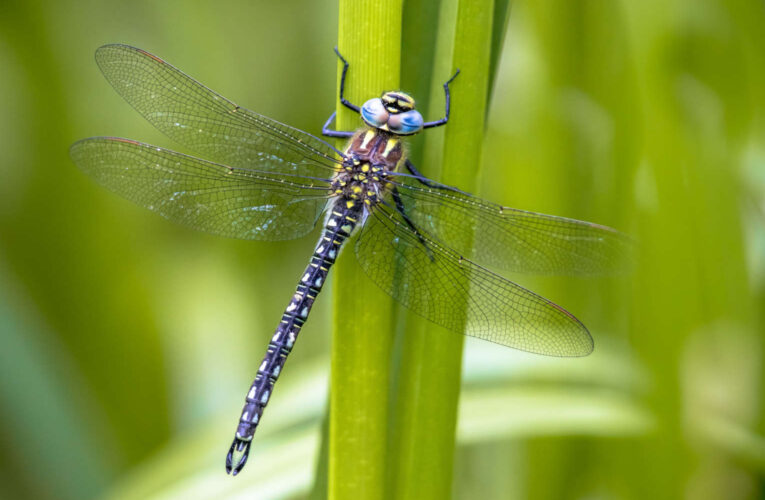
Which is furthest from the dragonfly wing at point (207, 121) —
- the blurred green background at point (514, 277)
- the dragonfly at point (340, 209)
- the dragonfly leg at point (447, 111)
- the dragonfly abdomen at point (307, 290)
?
the blurred green background at point (514, 277)

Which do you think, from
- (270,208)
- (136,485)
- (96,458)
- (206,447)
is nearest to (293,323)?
(270,208)

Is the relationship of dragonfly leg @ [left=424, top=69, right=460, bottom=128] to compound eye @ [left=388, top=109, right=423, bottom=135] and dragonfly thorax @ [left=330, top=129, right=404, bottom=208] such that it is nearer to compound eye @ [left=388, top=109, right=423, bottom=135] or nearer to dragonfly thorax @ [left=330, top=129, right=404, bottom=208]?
compound eye @ [left=388, top=109, right=423, bottom=135]

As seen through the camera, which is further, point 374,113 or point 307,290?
point 307,290

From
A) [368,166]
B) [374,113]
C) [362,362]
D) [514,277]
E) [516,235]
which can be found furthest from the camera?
[514,277]

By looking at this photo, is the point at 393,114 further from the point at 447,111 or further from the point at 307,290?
the point at 307,290

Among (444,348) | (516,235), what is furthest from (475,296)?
(444,348)

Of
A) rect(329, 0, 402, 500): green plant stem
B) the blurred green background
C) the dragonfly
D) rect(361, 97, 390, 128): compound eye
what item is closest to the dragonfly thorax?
the dragonfly

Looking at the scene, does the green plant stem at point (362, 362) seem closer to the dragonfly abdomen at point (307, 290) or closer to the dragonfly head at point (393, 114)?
the dragonfly head at point (393, 114)
